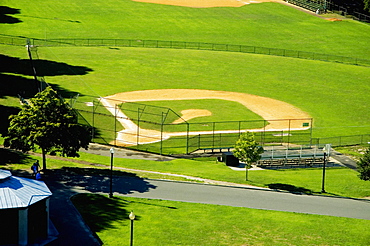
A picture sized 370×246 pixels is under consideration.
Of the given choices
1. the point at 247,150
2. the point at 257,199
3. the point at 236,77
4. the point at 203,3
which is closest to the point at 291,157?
the point at 247,150

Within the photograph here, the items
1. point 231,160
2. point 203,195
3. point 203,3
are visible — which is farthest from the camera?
point 203,3

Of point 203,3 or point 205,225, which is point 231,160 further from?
point 203,3

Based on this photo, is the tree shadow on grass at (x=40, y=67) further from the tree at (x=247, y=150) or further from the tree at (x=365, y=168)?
the tree at (x=365, y=168)

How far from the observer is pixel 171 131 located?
7050cm

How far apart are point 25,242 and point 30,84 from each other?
2049 inches

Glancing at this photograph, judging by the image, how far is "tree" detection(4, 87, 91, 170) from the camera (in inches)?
1924

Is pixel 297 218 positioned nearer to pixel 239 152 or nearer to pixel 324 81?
pixel 239 152

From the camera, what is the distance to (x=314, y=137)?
7275 centimetres

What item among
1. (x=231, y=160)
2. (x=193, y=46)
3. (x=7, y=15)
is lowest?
(x=231, y=160)

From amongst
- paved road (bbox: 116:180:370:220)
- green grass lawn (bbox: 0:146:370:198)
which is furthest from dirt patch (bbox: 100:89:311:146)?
paved road (bbox: 116:180:370:220)

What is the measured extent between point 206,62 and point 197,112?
30181 millimetres

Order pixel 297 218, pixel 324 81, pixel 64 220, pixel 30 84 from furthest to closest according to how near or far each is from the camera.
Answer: pixel 324 81
pixel 30 84
pixel 297 218
pixel 64 220

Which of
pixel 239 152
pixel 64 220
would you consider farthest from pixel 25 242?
pixel 239 152

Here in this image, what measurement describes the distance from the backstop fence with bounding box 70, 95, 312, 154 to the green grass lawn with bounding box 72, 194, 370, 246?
19.7 metres
